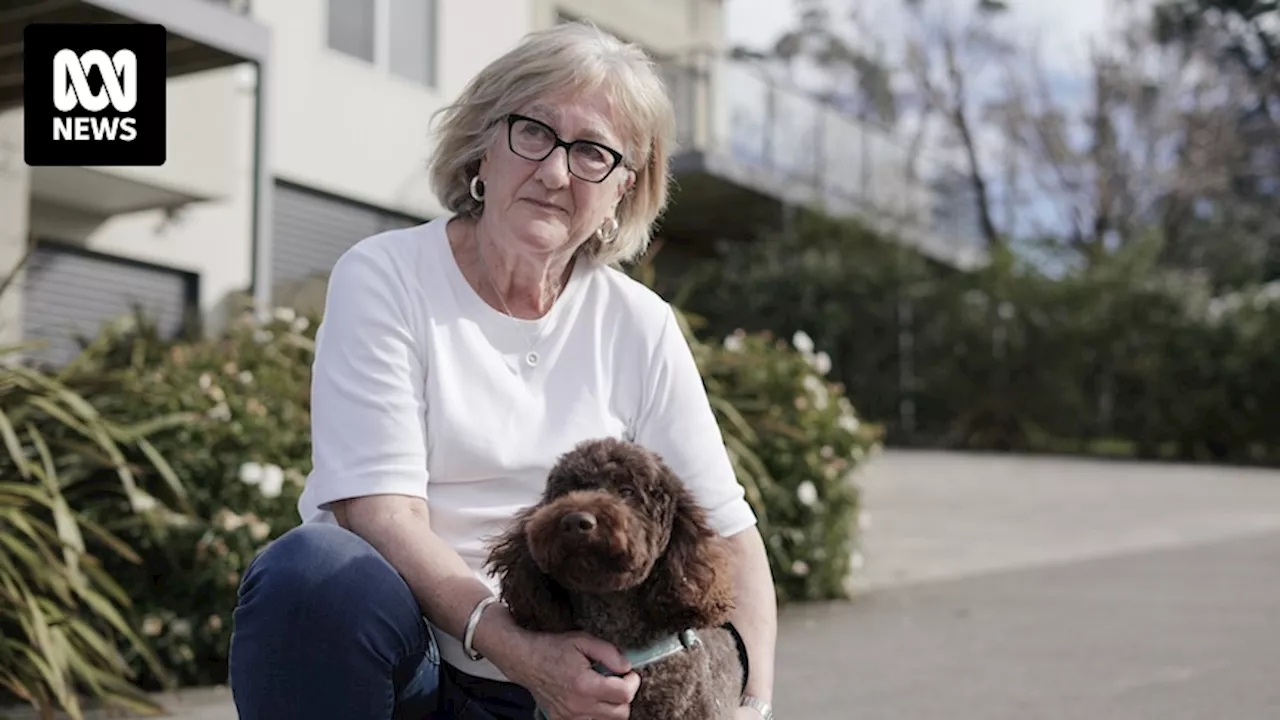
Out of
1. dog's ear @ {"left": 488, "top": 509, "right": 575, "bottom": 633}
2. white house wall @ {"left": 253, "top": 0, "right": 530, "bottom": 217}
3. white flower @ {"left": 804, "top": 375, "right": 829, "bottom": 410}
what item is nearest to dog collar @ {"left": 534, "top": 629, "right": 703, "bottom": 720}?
dog's ear @ {"left": 488, "top": 509, "right": 575, "bottom": 633}

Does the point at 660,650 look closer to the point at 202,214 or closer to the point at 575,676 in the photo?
the point at 575,676

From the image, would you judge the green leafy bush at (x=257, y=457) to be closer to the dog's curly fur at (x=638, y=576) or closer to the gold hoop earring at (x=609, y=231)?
the gold hoop earring at (x=609, y=231)

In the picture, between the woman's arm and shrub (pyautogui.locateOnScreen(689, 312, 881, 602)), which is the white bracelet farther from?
shrub (pyautogui.locateOnScreen(689, 312, 881, 602))

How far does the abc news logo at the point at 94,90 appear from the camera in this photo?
5898 mm

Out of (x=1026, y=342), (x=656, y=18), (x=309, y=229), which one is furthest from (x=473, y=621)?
(x=656, y=18)

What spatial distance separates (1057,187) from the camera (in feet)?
103

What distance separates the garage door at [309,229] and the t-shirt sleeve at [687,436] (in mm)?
9544

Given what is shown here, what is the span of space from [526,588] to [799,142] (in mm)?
18193

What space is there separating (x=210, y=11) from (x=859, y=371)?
11996 mm

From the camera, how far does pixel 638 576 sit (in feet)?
6.38

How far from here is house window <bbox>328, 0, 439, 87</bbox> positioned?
13203 millimetres

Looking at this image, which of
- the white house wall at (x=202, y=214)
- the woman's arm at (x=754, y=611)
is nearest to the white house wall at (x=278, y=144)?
the white house wall at (x=202, y=214)

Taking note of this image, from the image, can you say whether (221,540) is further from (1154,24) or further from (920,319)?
(1154,24)

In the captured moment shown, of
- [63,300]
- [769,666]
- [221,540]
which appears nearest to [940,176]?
[63,300]
